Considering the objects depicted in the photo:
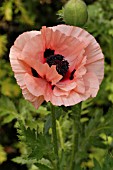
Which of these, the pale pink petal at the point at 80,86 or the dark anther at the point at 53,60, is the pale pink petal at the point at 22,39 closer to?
the dark anther at the point at 53,60

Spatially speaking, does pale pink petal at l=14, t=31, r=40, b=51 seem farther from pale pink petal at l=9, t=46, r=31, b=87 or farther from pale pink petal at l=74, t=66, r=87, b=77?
pale pink petal at l=74, t=66, r=87, b=77

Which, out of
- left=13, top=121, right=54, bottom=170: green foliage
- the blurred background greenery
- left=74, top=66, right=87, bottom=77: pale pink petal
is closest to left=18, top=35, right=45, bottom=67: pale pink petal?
left=74, top=66, right=87, bottom=77: pale pink petal

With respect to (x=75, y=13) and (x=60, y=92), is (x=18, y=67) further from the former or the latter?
(x=75, y=13)

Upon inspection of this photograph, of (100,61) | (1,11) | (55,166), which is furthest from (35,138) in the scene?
(1,11)

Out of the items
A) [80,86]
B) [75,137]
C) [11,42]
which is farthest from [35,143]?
[11,42]

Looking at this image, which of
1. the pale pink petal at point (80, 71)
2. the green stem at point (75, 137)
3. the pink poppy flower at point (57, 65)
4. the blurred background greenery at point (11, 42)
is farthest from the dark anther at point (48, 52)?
the blurred background greenery at point (11, 42)

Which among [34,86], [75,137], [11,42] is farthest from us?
[11,42]

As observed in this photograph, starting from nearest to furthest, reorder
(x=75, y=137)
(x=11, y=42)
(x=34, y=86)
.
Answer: (x=34, y=86) < (x=75, y=137) < (x=11, y=42)
